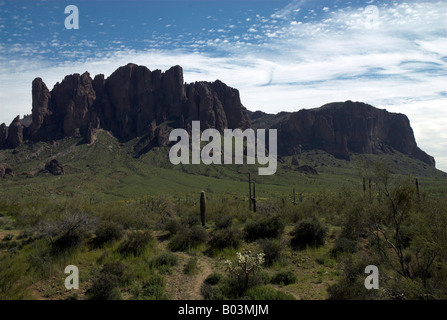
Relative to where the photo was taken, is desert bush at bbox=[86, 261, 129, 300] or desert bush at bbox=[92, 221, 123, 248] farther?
desert bush at bbox=[92, 221, 123, 248]

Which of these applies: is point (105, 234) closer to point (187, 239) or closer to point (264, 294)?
point (187, 239)

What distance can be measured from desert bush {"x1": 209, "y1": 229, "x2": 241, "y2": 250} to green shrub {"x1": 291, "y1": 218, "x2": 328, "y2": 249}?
383 cm

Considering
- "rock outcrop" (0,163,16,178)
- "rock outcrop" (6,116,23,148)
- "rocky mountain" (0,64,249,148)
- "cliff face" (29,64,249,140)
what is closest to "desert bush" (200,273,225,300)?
"rock outcrop" (0,163,16,178)

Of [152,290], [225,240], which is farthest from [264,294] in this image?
[225,240]

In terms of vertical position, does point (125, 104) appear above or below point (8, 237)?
above

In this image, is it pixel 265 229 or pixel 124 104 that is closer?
pixel 265 229

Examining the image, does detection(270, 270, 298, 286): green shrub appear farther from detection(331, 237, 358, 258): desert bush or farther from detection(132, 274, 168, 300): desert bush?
detection(132, 274, 168, 300): desert bush

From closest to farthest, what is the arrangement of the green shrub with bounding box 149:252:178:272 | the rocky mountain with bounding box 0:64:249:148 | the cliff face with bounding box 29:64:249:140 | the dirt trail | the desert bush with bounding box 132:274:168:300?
the desert bush with bounding box 132:274:168:300
the dirt trail
the green shrub with bounding box 149:252:178:272
the rocky mountain with bounding box 0:64:249:148
the cliff face with bounding box 29:64:249:140

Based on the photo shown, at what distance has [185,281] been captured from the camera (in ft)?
41.4

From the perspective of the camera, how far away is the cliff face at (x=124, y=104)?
14950 cm

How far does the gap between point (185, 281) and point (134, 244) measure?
4.29 m

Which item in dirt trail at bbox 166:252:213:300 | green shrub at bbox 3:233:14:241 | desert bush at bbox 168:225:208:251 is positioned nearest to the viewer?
dirt trail at bbox 166:252:213:300

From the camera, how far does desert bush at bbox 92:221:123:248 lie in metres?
15.4
